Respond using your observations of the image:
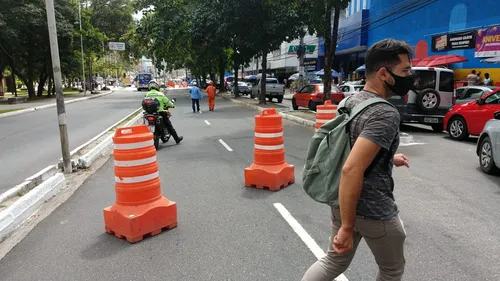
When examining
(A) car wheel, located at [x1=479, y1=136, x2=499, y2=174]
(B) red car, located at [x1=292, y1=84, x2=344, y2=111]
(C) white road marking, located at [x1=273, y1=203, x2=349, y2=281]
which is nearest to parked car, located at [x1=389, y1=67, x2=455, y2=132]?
(A) car wheel, located at [x1=479, y1=136, x2=499, y2=174]

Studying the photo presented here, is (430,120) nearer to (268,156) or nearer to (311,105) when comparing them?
(311,105)

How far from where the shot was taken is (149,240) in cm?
425

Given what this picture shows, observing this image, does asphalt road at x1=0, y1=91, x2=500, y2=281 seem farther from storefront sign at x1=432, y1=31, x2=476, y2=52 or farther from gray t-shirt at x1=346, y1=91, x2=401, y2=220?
storefront sign at x1=432, y1=31, x2=476, y2=52

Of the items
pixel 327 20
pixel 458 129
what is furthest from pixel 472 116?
pixel 327 20

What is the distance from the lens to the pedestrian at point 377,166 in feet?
6.26

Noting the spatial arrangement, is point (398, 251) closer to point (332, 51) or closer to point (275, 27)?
point (332, 51)

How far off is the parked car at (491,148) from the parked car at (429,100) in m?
5.09

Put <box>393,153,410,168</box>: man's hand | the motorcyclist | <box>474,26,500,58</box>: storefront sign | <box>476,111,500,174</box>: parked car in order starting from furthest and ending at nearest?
<box>474,26,500,58</box>: storefront sign, the motorcyclist, <box>476,111,500,174</box>: parked car, <box>393,153,410,168</box>: man's hand

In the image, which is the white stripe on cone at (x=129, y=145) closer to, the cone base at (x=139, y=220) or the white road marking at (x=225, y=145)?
the cone base at (x=139, y=220)

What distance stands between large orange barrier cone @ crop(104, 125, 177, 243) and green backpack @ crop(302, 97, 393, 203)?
256 centimetres

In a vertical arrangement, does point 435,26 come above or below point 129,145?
above

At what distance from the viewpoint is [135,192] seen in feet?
14.1

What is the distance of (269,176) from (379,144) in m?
4.18

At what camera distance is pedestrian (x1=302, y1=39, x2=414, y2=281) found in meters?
1.91
